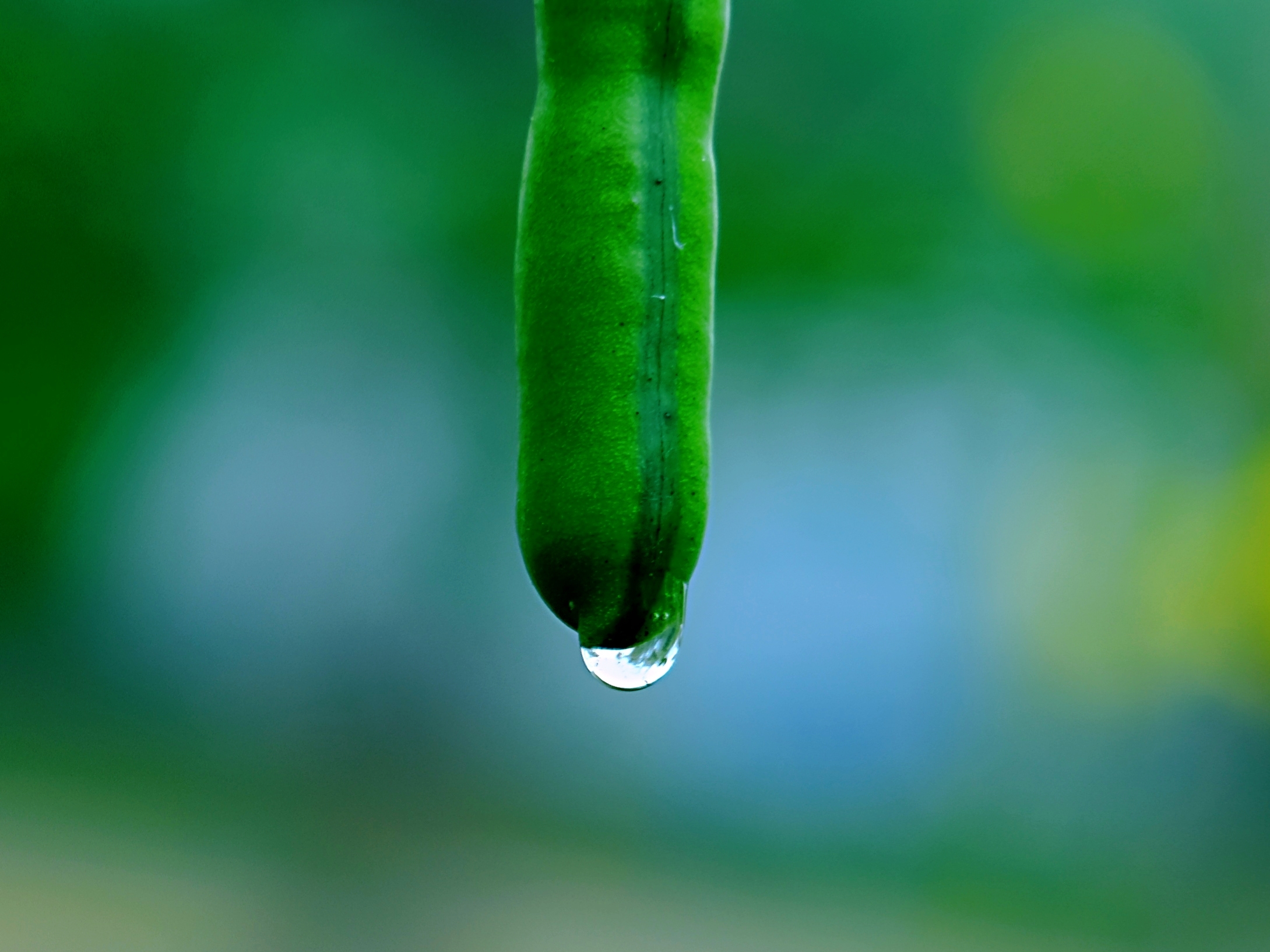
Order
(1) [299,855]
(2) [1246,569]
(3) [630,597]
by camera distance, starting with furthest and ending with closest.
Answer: (1) [299,855], (2) [1246,569], (3) [630,597]

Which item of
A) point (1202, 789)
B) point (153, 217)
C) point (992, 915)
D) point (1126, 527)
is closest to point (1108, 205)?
point (1126, 527)

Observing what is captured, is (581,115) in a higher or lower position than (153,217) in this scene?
lower

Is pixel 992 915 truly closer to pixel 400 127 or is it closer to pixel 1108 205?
pixel 1108 205

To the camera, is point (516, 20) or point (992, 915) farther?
point (516, 20)

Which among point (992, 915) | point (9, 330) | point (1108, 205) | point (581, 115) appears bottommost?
point (581, 115)

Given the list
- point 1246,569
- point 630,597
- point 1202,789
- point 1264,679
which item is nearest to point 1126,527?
point 1246,569

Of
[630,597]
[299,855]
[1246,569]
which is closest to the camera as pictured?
[630,597]
